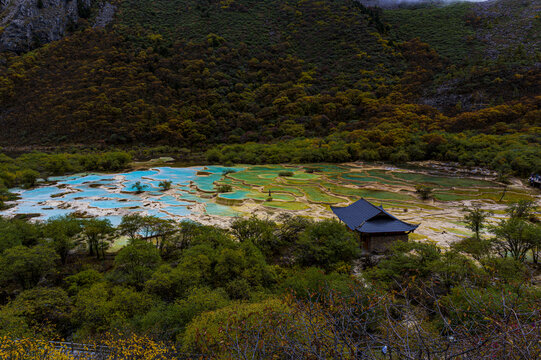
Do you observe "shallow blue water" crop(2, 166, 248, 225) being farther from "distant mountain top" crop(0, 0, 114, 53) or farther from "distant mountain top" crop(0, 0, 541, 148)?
"distant mountain top" crop(0, 0, 114, 53)

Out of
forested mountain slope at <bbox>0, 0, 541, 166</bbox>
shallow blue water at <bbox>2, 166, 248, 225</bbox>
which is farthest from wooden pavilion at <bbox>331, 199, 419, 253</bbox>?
forested mountain slope at <bbox>0, 0, 541, 166</bbox>

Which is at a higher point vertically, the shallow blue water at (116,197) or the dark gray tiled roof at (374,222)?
the dark gray tiled roof at (374,222)

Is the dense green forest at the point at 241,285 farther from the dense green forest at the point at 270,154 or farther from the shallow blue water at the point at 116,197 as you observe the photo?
the shallow blue water at the point at 116,197

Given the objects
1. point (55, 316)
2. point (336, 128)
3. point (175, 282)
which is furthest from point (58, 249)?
point (336, 128)

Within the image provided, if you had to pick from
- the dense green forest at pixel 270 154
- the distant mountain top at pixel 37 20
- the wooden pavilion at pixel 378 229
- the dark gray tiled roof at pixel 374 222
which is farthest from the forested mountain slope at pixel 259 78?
the wooden pavilion at pixel 378 229

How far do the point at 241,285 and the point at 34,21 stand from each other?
107068mm

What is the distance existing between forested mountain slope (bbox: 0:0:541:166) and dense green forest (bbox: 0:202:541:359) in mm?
39082

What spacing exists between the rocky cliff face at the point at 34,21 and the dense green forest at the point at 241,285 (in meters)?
92.7

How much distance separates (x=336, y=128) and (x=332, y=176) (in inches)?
1159

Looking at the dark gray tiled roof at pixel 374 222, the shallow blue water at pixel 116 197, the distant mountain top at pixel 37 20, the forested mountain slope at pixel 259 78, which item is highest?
the distant mountain top at pixel 37 20

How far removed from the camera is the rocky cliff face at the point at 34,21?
7319 cm

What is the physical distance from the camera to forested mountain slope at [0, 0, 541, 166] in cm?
5822

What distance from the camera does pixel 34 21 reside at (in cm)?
7562

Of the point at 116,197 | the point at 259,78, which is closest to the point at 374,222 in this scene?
the point at 116,197
